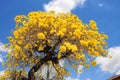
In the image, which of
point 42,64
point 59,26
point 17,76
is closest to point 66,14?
point 59,26

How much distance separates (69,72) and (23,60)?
5.39 meters

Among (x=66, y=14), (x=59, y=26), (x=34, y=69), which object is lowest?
(x=34, y=69)

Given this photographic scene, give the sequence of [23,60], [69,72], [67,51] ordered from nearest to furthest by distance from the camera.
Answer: [67,51]
[23,60]
[69,72]

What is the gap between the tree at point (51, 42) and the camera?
3244cm

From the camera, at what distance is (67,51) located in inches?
1265

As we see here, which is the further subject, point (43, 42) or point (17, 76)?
point (17, 76)

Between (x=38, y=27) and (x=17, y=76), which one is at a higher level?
(x=38, y=27)

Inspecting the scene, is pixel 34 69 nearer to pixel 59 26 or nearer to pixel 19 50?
pixel 19 50

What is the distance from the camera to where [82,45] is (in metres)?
32.3

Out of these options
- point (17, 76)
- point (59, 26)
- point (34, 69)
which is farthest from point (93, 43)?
point (17, 76)

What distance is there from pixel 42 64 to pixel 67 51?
293 centimetres

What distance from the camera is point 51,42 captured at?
3312 cm

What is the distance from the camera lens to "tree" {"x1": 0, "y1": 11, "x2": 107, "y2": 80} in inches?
1277

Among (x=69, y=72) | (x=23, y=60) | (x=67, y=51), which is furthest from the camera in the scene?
(x=69, y=72)
